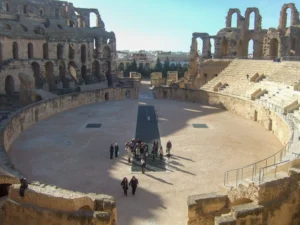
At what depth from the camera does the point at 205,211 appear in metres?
9.17

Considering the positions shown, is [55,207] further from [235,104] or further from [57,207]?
[235,104]

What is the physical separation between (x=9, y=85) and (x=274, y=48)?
24197 mm

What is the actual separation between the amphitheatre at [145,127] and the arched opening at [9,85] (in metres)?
0.09

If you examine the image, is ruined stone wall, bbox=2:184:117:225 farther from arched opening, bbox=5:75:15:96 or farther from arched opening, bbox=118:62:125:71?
arched opening, bbox=118:62:125:71

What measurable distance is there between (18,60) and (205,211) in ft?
72.9

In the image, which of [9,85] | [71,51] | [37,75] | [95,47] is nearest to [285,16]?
[95,47]

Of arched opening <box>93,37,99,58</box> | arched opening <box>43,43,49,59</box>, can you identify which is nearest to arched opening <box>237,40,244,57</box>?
arched opening <box>93,37,99,58</box>

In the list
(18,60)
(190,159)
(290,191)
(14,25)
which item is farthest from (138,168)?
(14,25)

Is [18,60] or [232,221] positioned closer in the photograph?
[232,221]

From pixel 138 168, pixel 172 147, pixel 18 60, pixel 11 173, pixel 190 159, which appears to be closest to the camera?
pixel 11 173

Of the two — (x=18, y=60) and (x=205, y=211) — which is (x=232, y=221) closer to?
(x=205, y=211)

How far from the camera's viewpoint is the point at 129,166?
46.8 ft

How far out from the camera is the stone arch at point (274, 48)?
108ft

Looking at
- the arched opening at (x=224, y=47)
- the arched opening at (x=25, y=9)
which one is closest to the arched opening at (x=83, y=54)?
the arched opening at (x=25, y=9)
